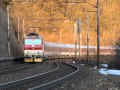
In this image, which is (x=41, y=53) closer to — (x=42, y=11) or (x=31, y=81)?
(x=31, y=81)

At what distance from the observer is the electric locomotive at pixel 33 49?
186ft

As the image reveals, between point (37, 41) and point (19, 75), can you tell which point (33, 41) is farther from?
point (19, 75)

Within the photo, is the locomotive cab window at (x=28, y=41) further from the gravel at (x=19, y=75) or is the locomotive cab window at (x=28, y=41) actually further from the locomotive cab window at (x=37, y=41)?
the gravel at (x=19, y=75)

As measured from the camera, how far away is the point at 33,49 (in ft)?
188

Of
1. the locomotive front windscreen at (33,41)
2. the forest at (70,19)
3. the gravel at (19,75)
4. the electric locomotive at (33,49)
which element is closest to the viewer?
the gravel at (19,75)

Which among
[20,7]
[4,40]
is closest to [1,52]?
[4,40]

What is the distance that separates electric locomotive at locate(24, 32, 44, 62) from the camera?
56.8 m

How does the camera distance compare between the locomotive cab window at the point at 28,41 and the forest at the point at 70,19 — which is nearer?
the locomotive cab window at the point at 28,41

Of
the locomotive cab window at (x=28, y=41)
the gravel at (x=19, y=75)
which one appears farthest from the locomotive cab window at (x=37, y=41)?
the gravel at (x=19, y=75)

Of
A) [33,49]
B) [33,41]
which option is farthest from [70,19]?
[33,49]

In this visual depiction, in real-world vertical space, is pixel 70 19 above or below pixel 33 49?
above

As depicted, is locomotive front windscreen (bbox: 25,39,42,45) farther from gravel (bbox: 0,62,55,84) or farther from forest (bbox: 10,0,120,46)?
forest (bbox: 10,0,120,46)

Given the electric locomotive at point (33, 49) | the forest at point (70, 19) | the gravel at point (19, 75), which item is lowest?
the gravel at point (19, 75)

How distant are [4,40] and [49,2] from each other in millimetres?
61957
